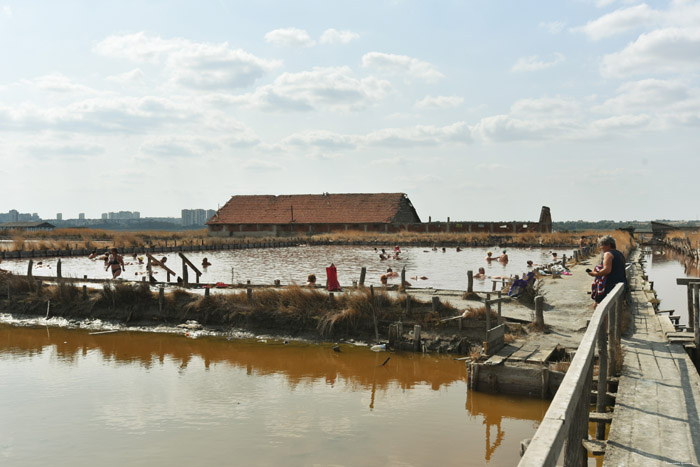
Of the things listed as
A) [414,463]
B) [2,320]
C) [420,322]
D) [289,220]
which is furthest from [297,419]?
[289,220]

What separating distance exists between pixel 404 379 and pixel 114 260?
16346 mm

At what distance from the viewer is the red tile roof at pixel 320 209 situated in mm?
80000

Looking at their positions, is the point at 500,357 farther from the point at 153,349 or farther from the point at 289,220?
the point at 289,220

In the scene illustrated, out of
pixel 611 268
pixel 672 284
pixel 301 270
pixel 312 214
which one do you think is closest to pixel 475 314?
pixel 611 268

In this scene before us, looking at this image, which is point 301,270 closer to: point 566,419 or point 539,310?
point 539,310

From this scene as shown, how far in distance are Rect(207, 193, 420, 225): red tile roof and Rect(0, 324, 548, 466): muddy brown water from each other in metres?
63.6

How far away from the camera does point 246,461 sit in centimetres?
889

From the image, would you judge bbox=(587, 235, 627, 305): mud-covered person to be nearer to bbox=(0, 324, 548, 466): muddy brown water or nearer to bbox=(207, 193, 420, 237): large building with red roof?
bbox=(0, 324, 548, 466): muddy brown water

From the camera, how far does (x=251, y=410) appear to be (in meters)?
11.2

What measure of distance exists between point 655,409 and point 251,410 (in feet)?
23.6

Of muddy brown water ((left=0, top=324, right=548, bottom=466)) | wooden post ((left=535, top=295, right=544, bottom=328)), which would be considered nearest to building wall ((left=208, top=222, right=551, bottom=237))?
muddy brown water ((left=0, top=324, right=548, bottom=466))

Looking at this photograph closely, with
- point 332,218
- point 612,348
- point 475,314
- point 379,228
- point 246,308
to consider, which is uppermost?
point 332,218

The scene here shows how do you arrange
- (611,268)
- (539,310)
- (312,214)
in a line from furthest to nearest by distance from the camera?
(312,214) → (539,310) → (611,268)

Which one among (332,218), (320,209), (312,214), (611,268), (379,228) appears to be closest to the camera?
(611,268)
